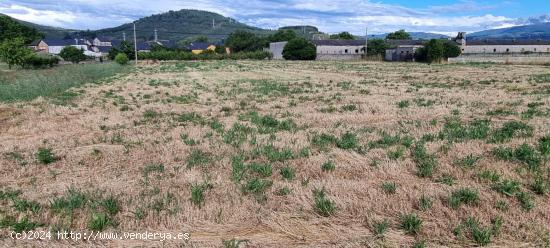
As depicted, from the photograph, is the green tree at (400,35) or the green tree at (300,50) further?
the green tree at (400,35)

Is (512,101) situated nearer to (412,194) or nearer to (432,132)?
(432,132)

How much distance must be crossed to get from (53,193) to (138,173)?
1.50m

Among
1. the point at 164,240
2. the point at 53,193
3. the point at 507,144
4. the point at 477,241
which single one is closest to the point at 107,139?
the point at 53,193

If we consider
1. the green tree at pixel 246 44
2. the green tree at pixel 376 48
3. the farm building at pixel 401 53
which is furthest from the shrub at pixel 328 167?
the green tree at pixel 246 44

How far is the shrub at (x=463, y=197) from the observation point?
5699mm

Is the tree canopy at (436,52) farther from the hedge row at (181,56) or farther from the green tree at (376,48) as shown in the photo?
the hedge row at (181,56)

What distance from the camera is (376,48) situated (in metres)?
88.6

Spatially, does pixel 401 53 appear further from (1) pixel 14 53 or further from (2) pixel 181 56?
(1) pixel 14 53

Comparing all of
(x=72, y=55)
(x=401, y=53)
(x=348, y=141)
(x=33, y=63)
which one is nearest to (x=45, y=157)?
(x=348, y=141)

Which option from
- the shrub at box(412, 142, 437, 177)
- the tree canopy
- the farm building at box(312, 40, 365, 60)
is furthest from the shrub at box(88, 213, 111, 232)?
the farm building at box(312, 40, 365, 60)

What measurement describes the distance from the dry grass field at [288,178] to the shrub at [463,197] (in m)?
0.02

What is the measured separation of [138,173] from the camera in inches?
298

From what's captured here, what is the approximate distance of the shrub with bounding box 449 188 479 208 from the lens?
18.7ft

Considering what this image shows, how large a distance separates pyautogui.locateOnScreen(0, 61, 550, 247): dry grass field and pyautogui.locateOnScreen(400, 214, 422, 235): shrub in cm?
2
